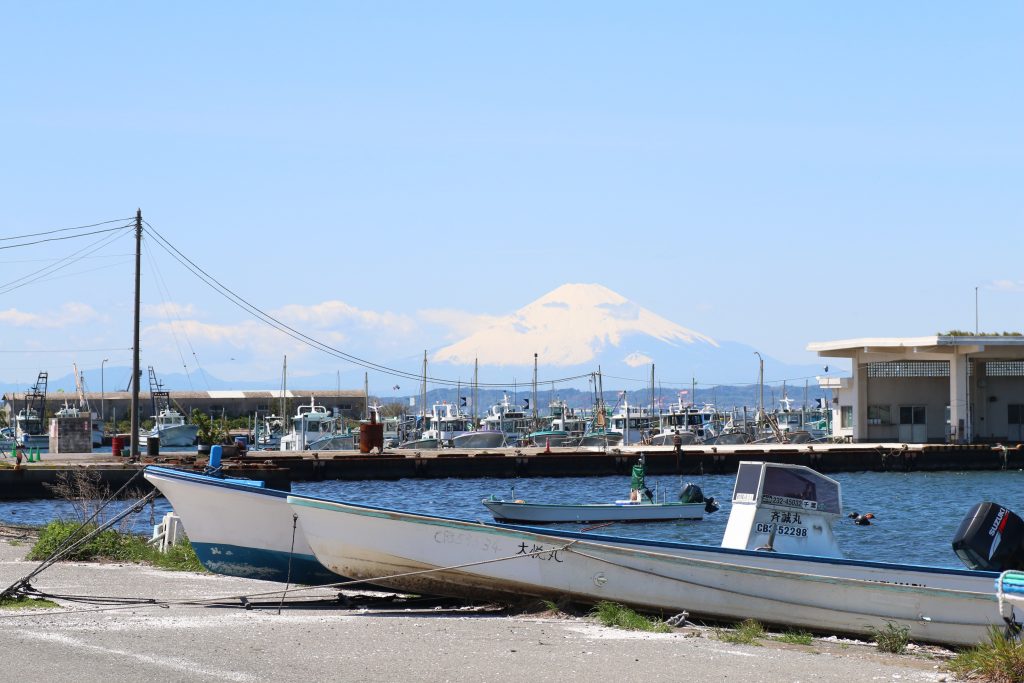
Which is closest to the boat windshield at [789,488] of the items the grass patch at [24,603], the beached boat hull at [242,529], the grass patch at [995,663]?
the grass patch at [995,663]

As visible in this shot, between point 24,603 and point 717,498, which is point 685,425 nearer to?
point 717,498

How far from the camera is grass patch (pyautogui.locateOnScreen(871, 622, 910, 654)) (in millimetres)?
13117

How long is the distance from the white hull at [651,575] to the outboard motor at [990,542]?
851mm

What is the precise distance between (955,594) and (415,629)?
5.78 meters

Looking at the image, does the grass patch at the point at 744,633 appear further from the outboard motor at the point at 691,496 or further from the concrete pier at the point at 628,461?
the concrete pier at the point at 628,461

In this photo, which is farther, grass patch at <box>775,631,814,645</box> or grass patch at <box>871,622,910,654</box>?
grass patch at <box>775,631,814,645</box>

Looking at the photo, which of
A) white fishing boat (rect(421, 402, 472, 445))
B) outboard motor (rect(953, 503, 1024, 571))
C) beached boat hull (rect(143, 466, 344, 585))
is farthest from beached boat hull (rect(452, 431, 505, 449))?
outboard motor (rect(953, 503, 1024, 571))

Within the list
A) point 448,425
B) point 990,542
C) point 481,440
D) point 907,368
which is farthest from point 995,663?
point 448,425

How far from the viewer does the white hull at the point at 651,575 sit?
44.5 ft

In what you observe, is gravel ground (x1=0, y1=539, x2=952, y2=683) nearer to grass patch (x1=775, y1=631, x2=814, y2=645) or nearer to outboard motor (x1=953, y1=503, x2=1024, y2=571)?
grass patch (x1=775, y1=631, x2=814, y2=645)

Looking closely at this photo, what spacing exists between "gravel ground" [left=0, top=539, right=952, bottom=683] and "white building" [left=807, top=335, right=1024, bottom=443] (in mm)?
47300

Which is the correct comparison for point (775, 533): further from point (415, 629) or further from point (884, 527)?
point (884, 527)

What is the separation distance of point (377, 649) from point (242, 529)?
512cm

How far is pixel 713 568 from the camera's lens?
1438 cm
